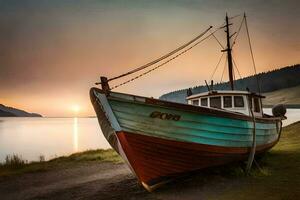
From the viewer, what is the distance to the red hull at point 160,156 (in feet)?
31.3

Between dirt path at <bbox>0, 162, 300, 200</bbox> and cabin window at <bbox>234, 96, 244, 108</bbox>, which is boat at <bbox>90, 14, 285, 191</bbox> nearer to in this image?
dirt path at <bbox>0, 162, 300, 200</bbox>

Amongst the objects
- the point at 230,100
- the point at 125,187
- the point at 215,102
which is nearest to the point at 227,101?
the point at 230,100

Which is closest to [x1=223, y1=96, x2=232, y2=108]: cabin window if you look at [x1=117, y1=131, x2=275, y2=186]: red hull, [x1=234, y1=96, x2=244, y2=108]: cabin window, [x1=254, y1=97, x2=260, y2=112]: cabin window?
[x1=234, y1=96, x2=244, y2=108]: cabin window

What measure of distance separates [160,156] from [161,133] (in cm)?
80

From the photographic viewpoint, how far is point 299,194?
8.84 m

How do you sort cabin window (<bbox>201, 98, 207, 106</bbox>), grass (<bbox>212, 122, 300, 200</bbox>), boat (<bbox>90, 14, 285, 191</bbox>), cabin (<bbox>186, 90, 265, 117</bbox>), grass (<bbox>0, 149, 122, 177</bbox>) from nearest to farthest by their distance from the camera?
grass (<bbox>212, 122, 300, 200</bbox>) → boat (<bbox>90, 14, 285, 191</bbox>) → cabin (<bbox>186, 90, 265, 117</bbox>) → cabin window (<bbox>201, 98, 207, 106</bbox>) → grass (<bbox>0, 149, 122, 177</bbox>)

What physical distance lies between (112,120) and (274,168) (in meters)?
7.97

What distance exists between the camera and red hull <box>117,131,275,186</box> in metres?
9.55

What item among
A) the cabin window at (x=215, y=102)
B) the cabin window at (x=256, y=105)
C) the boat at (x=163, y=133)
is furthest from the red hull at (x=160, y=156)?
the cabin window at (x=256, y=105)

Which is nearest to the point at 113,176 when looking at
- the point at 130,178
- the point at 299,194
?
the point at 130,178

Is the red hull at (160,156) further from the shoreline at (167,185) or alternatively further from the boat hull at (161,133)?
the shoreline at (167,185)

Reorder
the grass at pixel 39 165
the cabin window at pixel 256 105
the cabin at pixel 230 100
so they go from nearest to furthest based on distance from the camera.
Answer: the cabin at pixel 230 100 < the cabin window at pixel 256 105 < the grass at pixel 39 165

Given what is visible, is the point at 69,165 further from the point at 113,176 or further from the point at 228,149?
the point at 228,149

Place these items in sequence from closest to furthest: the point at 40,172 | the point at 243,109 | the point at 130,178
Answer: the point at 130,178
the point at 243,109
the point at 40,172
